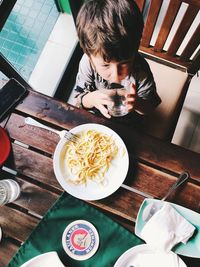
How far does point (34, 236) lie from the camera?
38.8 inches

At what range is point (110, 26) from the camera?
0.99 meters

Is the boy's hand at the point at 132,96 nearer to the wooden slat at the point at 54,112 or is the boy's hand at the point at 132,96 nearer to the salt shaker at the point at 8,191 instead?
the wooden slat at the point at 54,112

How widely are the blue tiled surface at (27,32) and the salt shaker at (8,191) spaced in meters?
1.02

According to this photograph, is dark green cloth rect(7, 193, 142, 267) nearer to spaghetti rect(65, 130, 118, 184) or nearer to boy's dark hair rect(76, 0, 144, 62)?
spaghetti rect(65, 130, 118, 184)

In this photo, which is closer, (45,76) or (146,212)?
(146,212)

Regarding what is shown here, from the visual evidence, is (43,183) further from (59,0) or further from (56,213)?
(59,0)

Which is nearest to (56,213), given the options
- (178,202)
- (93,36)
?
(178,202)

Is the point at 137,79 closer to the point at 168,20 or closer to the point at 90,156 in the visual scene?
the point at 168,20

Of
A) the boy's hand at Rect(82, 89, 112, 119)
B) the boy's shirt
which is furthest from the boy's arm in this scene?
the boy's hand at Rect(82, 89, 112, 119)

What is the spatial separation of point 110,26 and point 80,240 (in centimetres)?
68

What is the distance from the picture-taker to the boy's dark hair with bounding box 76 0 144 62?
997 millimetres

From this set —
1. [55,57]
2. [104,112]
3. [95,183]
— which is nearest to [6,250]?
[95,183]

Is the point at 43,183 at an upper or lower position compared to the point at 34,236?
upper

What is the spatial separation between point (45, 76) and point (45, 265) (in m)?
1.40
